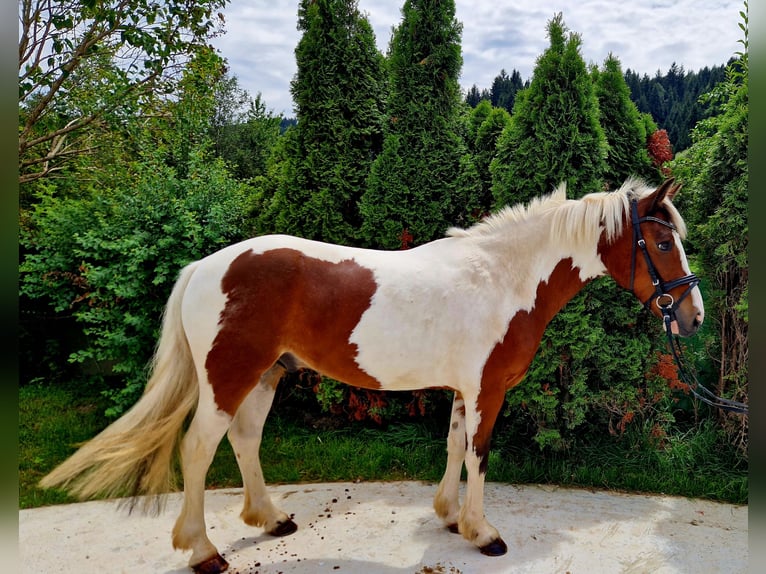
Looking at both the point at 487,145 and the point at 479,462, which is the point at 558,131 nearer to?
the point at 487,145

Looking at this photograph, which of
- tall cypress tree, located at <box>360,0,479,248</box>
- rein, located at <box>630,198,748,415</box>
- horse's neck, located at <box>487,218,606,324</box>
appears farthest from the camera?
tall cypress tree, located at <box>360,0,479,248</box>

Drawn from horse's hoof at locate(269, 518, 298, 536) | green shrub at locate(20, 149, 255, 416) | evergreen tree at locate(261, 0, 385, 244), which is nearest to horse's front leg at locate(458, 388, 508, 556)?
horse's hoof at locate(269, 518, 298, 536)

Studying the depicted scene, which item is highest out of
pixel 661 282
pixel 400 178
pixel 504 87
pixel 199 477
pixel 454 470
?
pixel 504 87

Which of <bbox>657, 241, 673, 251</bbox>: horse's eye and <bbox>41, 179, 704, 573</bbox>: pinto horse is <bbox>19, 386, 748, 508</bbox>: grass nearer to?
<bbox>41, 179, 704, 573</bbox>: pinto horse

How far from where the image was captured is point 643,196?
2.76 m

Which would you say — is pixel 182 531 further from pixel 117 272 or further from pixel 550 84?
pixel 550 84

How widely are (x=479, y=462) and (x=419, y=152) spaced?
2.86 m

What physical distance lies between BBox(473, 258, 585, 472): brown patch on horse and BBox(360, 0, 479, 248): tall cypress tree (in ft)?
5.47

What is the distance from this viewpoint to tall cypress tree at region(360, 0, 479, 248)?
4371mm

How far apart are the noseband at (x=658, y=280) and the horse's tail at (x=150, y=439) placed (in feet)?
8.46

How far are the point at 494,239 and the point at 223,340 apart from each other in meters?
1.73

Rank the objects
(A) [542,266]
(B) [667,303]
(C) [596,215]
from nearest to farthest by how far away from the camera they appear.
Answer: (B) [667,303] < (C) [596,215] < (A) [542,266]

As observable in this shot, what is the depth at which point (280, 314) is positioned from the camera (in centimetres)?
266

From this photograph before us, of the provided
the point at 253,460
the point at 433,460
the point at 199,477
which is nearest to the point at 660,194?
the point at 433,460
